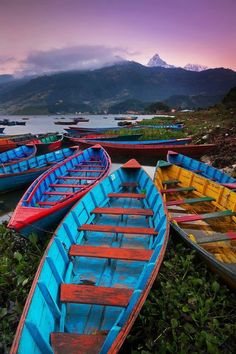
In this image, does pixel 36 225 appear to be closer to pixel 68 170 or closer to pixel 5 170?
pixel 68 170

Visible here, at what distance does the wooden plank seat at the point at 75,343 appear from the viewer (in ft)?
10.3

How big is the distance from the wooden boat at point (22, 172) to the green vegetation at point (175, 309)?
698 centimetres

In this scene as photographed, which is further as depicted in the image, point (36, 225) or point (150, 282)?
point (36, 225)

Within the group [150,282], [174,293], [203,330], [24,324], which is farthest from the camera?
[174,293]

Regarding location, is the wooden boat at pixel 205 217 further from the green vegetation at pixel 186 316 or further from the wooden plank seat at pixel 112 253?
the wooden plank seat at pixel 112 253

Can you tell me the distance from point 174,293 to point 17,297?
311cm

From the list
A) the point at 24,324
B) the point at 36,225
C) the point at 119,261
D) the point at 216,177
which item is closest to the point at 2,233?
the point at 36,225

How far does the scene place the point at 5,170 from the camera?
540 inches

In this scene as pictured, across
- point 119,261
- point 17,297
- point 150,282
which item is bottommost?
point 17,297

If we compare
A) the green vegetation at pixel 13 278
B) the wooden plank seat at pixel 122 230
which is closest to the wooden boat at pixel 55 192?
the green vegetation at pixel 13 278

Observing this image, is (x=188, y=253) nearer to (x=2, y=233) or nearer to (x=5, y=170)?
(x=2, y=233)

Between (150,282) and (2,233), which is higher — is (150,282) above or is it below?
above

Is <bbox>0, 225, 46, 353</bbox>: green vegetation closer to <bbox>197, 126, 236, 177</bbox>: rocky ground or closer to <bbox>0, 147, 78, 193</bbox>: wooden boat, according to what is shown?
<bbox>0, 147, 78, 193</bbox>: wooden boat

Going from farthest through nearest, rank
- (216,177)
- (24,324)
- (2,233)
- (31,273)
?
(216,177) → (2,233) → (31,273) → (24,324)
